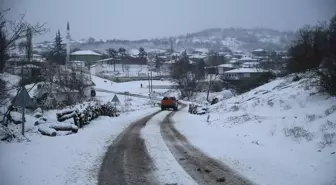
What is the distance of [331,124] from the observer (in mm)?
10195

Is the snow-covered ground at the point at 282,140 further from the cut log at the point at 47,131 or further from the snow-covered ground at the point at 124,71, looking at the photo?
the snow-covered ground at the point at 124,71

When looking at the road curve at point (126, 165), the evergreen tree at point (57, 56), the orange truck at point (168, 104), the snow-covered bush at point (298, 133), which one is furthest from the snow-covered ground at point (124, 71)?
the snow-covered bush at point (298, 133)

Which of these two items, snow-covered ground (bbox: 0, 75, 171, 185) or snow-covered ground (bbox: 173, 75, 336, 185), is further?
snow-covered ground (bbox: 173, 75, 336, 185)

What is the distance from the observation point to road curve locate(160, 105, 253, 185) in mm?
7588

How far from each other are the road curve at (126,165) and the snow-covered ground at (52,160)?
28cm

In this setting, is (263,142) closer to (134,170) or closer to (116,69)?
(134,170)

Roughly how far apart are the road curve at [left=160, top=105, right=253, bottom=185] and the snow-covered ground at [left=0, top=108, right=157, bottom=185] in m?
2.54

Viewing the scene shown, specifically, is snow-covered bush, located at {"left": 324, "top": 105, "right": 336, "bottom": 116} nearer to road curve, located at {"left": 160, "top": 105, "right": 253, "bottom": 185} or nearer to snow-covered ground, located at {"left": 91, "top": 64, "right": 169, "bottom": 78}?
road curve, located at {"left": 160, "top": 105, "right": 253, "bottom": 185}

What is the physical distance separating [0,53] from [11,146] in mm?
4022

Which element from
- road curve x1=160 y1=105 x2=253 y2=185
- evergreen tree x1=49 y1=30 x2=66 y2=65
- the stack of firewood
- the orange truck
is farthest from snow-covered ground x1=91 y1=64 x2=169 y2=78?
road curve x1=160 y1=105 x2=253 y2=185

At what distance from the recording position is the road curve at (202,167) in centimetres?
759

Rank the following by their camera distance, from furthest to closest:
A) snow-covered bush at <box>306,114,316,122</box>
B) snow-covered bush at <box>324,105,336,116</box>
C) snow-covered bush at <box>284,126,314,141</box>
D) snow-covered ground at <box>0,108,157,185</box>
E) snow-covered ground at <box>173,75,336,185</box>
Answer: snow-covered bush at <box>306,114,316,122</box> < snow-covered bush at <box>324,105,336,116</box> < snow-covered bush at <box>284,126,314,141</box> < snow-covered ground at <box>173,75,336,185</box> < snow-covered ground at <box>0,108,157,185</box>

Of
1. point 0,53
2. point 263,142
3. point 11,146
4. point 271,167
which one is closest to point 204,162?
A: point 271,167

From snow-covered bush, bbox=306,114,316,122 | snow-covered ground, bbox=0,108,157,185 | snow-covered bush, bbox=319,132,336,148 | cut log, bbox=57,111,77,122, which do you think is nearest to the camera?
snow-covered ground, bbox=0,108,157,185
